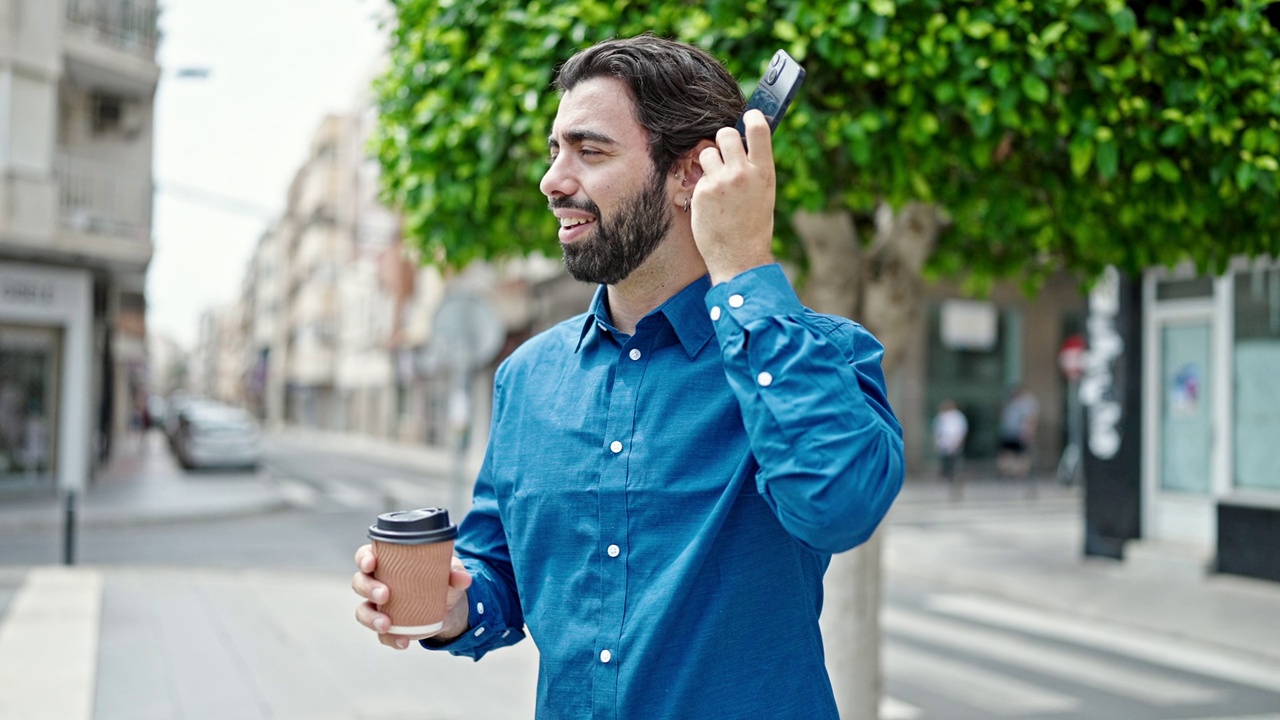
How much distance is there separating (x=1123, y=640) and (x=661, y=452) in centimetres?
781

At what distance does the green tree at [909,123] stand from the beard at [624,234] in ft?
6.24

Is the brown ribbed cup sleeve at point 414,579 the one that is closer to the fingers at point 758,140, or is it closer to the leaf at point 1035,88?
the fingers at point 758,140

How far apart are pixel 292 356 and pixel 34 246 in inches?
2277

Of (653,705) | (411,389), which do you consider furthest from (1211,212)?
(411,389)

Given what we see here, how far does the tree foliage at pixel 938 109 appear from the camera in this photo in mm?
3275

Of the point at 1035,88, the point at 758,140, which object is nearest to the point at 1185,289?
the point at 1035,88

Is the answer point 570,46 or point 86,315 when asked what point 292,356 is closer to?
point 86,315

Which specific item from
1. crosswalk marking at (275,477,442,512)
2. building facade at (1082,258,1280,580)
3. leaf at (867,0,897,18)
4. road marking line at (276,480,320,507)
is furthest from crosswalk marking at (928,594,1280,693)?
road marking line at (276,480,320,507)

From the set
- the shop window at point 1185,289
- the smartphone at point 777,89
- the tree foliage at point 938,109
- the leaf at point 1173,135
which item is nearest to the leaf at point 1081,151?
the tree foliage at point 938,109

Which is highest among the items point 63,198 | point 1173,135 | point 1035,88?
point 63,198

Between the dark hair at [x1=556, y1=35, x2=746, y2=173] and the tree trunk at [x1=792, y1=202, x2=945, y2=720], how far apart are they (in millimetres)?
2786

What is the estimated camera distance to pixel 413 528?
61.4 inches

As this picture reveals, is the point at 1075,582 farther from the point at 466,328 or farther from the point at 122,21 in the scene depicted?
the point at 122,21

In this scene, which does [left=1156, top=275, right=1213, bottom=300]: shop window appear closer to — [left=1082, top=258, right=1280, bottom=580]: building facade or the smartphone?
[left=1082, top=258, right=1280, bottom=580]: building facade
